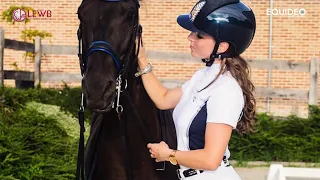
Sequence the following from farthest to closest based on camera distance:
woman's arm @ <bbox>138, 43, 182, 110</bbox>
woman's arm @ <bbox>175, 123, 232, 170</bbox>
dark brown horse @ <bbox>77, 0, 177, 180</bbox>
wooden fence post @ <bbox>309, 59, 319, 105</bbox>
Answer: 1. wooden fence post @ <bbox>309, 59, 319, 105</bbox>
2. woman's arm @ <bbox>138, 43, 182, 110</bbox>
3. dark brown horse @ <bbox>77, 0, 177, 180</bbox>
4. woman's arm @ <bbox>175, 123, 232, 170</bbox>

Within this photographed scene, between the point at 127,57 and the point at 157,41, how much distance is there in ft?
43.7

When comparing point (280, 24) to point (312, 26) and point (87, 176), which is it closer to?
point (312, 26)

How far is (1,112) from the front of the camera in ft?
29.7

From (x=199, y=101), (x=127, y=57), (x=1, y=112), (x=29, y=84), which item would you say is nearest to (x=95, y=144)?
(x=127, y=57)

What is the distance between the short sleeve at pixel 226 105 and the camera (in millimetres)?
2812

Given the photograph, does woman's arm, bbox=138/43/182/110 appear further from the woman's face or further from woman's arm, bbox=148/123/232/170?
woman's arm, bbox=148/123/232/170

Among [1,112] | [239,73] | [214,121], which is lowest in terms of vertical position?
[1,112]

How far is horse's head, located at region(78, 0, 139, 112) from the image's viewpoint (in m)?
2.98

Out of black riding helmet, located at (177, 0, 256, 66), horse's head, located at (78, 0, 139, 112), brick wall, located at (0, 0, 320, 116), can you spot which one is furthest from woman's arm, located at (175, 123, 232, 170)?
brick wall, located at (0, 0, 320, 116)

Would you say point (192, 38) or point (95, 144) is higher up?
point (192, 38)

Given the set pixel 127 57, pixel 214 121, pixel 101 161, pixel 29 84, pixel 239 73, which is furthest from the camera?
pixel 29 84

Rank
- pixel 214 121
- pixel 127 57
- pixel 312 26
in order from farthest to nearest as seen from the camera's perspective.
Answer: pixel 312 26
pixel 127 57
pixel 214 121

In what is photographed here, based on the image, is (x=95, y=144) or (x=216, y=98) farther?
(x=95, y=144)

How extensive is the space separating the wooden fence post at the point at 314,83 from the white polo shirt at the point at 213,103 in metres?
8.46
